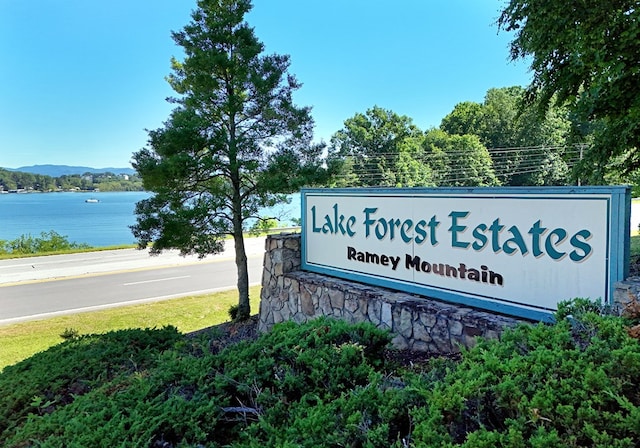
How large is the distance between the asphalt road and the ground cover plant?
8607mm

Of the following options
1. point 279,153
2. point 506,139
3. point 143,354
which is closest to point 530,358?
point 143,354

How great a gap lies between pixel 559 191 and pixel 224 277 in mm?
11772

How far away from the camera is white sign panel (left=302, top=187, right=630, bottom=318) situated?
3150 mm

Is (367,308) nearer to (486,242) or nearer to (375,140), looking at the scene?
(486,242)

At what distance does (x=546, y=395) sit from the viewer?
1486 mm

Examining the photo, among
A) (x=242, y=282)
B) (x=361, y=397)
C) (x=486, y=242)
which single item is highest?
(x=486, y=242)

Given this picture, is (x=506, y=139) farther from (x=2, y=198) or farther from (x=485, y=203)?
(x=2, y=198)

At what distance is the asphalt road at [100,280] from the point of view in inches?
426

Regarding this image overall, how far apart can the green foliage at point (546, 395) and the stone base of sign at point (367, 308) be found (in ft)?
2.16

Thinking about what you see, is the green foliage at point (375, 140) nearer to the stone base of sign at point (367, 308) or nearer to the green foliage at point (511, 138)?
the green foliage at point (511, 138)

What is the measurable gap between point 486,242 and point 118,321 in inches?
310

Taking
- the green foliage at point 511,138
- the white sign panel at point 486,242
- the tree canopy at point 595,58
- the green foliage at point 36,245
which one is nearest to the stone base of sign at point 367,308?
the white sign panel at point 486,242

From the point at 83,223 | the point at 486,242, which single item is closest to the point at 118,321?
the point at 486,242

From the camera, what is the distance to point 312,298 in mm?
5316
